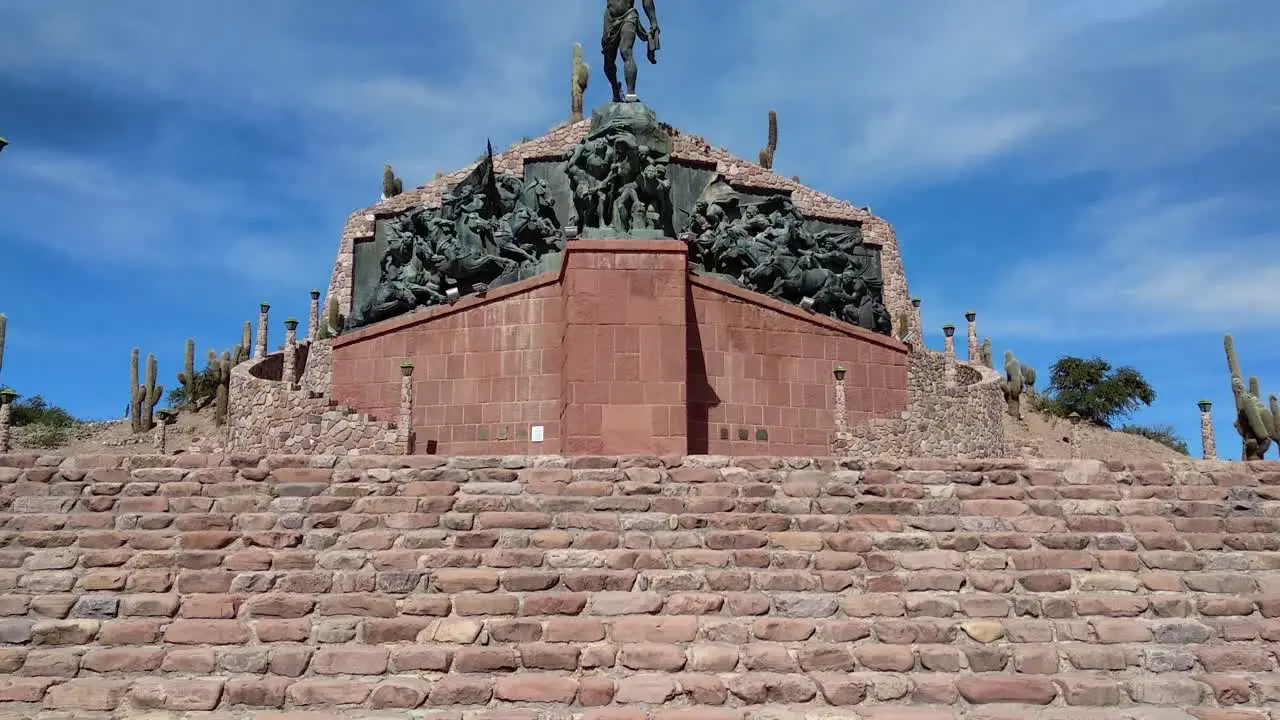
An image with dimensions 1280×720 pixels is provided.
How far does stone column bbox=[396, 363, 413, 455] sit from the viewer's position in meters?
15.3

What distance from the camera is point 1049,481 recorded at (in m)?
8.48

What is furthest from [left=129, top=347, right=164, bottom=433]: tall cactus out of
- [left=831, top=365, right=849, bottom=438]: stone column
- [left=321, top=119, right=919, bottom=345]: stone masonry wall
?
[left=831, top=365, right=849, bottom=438]: stone column

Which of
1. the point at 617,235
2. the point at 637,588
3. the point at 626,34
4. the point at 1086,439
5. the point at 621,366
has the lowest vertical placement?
the point at 637,588

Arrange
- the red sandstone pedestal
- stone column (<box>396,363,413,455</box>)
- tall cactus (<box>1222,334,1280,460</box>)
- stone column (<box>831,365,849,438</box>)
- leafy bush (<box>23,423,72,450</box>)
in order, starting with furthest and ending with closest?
1. leafy bush (<box>23,423,72,450</box>)
2. tall cactus (<box>1222,334,1280,460</box>)
3. stone column (<box>831,365,849,438</box>)
4. stone column (<box>396,363,413,455</box>)
5. the red sandstone pedestal

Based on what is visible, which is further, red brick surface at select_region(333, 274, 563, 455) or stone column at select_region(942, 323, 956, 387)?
stone column at select_region(942, 323, 956, 387)

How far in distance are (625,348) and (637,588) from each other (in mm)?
6689

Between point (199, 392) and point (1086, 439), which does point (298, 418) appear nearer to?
point (199, 392)

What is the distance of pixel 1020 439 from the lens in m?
36.2

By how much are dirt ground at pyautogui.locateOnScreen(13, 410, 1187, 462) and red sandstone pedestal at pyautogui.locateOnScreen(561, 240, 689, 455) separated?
65.9ft

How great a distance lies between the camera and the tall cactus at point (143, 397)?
35562mm

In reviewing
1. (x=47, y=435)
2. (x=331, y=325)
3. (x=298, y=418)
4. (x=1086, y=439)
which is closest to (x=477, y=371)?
(x=298, y=418)

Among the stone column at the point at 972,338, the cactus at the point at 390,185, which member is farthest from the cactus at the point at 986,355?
the cactus at the point at 390,185

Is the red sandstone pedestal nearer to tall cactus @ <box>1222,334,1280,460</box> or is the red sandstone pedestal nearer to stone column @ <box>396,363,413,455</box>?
stone column @ <box>396,363,413,455</box>

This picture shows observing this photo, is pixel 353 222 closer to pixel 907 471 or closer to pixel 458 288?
pixel 458 288
